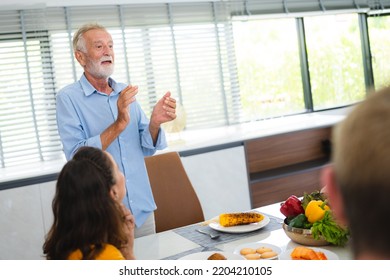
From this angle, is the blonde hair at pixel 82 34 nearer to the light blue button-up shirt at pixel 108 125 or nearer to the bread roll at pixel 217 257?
the light blue button-up shirt at pixel 108 125

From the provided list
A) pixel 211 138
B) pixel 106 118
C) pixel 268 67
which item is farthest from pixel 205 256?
pixel 268 67

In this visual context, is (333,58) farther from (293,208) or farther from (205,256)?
(205,256)

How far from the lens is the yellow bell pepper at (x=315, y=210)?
3.39 ft

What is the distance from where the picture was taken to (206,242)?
1.14 metres

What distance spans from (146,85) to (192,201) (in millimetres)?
942

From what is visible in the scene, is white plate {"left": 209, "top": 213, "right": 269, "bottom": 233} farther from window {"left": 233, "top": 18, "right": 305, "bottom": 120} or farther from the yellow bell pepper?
window {"left": 233, "top": 18, "right": 305, "bottom": 120}

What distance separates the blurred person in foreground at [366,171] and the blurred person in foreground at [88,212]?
478mm

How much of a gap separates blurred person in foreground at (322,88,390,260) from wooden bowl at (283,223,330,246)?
62cm

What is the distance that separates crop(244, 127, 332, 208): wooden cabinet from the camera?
2281mm

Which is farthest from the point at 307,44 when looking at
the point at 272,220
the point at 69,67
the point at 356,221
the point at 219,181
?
the point at 356,221

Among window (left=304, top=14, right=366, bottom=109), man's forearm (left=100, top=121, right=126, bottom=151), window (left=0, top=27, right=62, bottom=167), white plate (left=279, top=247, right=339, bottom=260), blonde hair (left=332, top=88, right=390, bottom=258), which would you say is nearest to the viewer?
blonde hair (left=332, top=88, right=390, bottom=258)

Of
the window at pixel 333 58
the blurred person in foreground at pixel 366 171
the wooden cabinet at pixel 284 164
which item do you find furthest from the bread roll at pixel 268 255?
the window at pixel 333 58

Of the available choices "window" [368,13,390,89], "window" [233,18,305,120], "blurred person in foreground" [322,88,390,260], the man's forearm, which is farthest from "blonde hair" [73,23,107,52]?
"window" [368,13,390,89]

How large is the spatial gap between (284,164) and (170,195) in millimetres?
999
